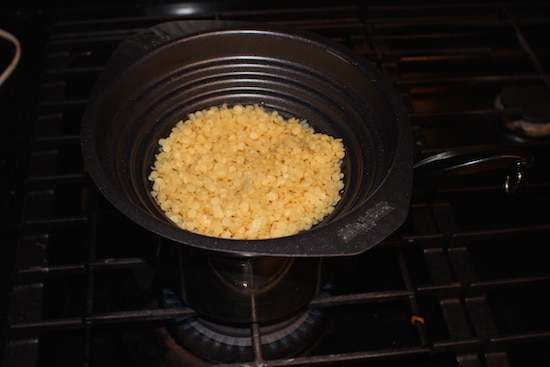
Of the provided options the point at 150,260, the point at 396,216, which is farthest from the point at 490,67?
the point at 150,260

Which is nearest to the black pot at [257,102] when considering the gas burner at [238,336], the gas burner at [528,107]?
the gas burner at [238,336]

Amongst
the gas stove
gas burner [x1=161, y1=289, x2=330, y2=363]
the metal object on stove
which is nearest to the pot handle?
the gas stove

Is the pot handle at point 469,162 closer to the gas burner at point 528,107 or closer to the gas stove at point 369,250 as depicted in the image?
the gas stove at point 369,250

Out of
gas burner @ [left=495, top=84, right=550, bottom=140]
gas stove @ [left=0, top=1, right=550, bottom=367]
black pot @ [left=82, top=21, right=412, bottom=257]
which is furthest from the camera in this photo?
gas burner @ [left=495, top=84, right=550, bottom=140]

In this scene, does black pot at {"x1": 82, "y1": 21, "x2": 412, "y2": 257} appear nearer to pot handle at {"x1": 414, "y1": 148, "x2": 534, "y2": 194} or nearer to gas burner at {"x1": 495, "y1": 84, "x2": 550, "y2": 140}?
pot handle at {"x1": 414, "y1": 148, "x2": 534, "y2": 194}

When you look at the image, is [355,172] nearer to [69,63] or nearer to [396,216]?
[396,216]

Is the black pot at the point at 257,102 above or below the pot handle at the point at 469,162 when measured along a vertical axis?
above

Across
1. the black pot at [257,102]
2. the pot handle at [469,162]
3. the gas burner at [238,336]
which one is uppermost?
the black pot at [257,102]
